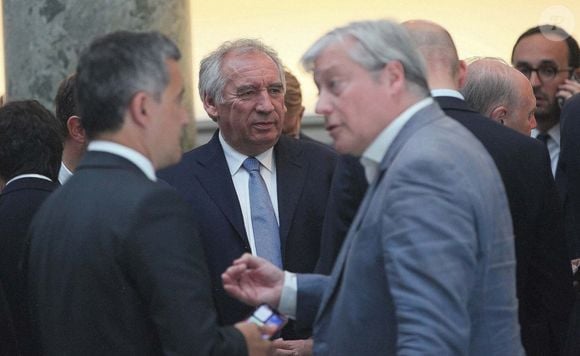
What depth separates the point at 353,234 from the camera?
10.1 ft

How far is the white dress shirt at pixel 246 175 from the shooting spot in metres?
4.59

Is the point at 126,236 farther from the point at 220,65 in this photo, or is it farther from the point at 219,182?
the point at 220,65

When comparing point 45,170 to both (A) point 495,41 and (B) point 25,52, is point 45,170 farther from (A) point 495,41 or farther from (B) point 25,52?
(A) point 495,41

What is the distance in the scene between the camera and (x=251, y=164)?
4688 millimetres

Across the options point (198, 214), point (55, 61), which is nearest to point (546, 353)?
point (198, 214)

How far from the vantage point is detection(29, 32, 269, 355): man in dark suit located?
9.98 ft

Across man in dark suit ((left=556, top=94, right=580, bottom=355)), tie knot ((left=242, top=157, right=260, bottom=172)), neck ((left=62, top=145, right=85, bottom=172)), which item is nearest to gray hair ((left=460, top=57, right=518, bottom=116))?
man in dark suit ((left=556, top=94, right=580, bottom=355))

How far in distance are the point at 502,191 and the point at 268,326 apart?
2.41 ft

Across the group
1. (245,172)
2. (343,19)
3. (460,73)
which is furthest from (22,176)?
(343,19)

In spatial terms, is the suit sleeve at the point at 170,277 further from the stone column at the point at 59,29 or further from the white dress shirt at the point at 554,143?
the white dress shirt at the point at 554,143

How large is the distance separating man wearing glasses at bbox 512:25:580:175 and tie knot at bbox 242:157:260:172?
1.81 meters

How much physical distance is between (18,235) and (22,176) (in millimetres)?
233

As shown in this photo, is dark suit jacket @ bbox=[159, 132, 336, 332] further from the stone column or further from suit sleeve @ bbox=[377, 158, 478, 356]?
suit sleeve @ bbox=[377, 158, 478, 356]

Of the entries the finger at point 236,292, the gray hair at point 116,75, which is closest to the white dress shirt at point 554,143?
the finger at point 236,292
